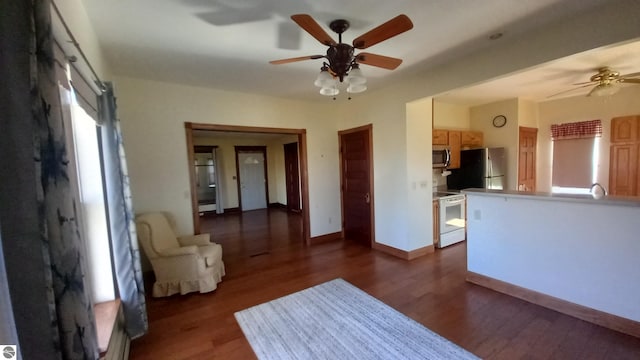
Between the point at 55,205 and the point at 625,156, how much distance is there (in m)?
6.73

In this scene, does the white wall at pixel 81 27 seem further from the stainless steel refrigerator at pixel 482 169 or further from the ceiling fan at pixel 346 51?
the stainless steel refrigerator at pixel 482 169

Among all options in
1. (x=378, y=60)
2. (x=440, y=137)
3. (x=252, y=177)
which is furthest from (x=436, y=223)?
(x=252, y=177)

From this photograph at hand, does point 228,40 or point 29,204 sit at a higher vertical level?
point 228,40

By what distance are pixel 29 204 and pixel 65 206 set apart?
0.46 feet

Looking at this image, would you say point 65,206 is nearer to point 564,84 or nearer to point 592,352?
point 592,352

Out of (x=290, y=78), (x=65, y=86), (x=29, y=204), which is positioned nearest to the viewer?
(x=29, y=204)

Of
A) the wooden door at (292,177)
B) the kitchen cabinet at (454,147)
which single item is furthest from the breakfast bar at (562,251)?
the wooden door at (292,177)

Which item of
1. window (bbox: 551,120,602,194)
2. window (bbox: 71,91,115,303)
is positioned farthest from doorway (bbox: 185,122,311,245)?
window (bbox: 551,120,602,194)

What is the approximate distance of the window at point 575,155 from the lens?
4.54 m

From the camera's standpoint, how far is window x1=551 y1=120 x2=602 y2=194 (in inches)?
179

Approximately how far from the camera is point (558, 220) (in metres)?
2.44

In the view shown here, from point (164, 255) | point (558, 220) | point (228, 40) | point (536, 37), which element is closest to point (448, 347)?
point (558, 220)

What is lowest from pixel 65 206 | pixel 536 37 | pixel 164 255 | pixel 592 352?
pixel 592 352

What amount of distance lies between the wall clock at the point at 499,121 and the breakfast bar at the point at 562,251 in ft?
9.43
